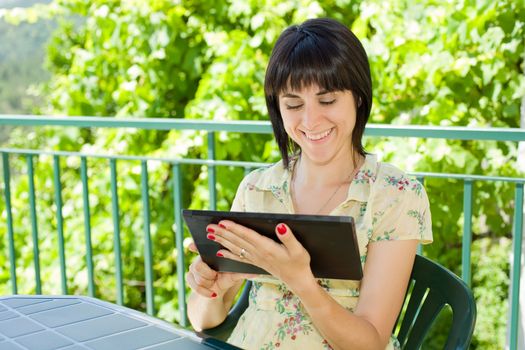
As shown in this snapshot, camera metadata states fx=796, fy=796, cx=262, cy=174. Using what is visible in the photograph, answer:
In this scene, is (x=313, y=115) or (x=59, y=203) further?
(x=59, y=203)

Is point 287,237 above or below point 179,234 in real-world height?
above

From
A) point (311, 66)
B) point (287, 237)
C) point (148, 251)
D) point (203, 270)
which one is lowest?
point (148, 251)

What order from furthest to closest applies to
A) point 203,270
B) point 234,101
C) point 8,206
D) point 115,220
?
point 234,101
point 8,206
point 115,220
point 203,270

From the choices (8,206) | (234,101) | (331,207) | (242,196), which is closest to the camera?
(331,207)

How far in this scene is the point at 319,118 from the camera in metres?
1.53

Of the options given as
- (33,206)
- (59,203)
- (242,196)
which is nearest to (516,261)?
(242,196)

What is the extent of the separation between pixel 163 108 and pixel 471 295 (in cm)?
464

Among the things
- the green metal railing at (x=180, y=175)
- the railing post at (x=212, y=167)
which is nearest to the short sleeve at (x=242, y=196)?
the green metal railing at (x=180, y=175)

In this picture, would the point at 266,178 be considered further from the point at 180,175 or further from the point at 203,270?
the point at 180,175

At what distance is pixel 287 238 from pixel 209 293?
335mm

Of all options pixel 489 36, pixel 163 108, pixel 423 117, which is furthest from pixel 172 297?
pixel 489 36

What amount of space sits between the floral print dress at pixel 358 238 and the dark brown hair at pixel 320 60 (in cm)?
18

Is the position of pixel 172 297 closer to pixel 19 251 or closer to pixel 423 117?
pixel 19 251

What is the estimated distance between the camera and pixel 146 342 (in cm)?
119
